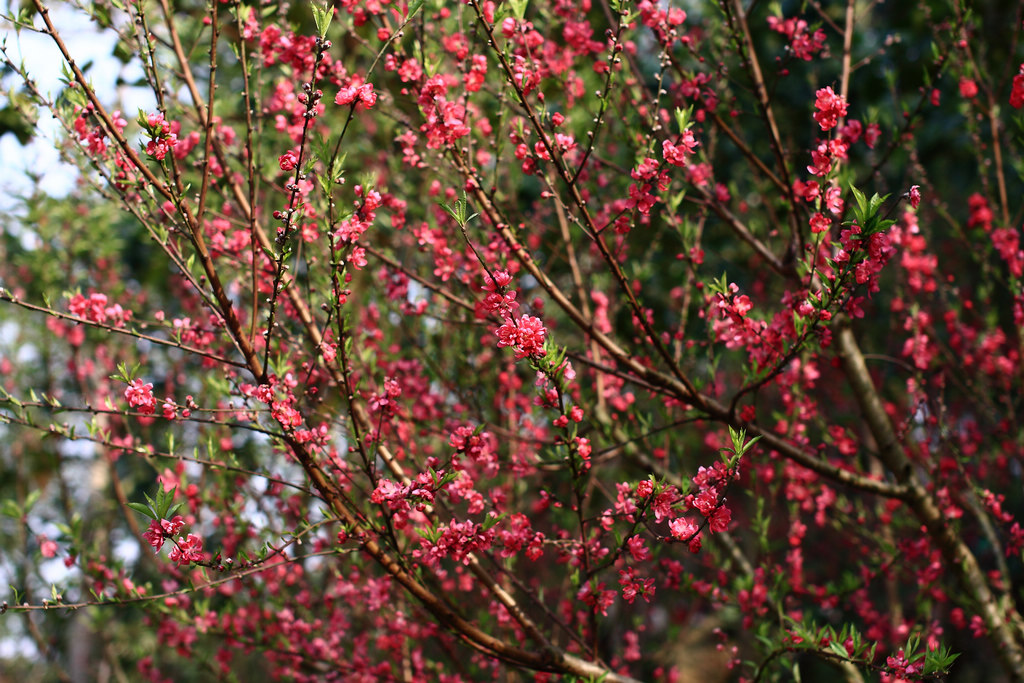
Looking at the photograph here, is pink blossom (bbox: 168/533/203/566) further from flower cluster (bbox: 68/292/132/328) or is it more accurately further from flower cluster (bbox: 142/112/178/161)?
flower cluster (bbox: 142/112/178/161)

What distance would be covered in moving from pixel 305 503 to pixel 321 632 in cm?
93

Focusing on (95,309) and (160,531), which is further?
(95,309)

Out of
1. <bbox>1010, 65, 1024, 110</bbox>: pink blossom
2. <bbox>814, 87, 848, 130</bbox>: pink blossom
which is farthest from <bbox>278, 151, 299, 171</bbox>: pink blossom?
<bbox>1010, 65, 1024, 110</bbox>: pink blossom

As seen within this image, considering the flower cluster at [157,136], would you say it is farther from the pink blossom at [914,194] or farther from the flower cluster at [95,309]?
the pink blossom at [914,194]

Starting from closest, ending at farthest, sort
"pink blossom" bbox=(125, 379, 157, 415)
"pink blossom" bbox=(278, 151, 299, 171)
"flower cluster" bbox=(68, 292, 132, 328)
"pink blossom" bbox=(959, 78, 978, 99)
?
"pink blossom" bbox=(278, 151, 299, 171) → "pink blossom" bbox=(125, 379, 157, 415) → "flower cluster" bbox=(68, 292, 132, 328) → "pink blossom" bbox=(959, 78, 978, 99)

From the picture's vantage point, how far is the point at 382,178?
5.61 meters

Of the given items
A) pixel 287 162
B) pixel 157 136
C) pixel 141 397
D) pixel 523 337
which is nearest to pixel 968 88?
pixel 523 337

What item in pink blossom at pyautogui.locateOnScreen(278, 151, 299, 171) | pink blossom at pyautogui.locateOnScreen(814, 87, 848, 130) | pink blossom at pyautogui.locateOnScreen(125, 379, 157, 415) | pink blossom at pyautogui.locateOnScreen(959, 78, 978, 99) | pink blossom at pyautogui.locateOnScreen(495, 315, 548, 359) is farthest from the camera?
pink blossom at pyautogui.locateOnScreen(959, 78, 978, 99)

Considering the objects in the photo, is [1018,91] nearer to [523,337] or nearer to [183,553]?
[523,337]

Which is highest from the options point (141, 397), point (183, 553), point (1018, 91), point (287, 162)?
point (1018, 91)

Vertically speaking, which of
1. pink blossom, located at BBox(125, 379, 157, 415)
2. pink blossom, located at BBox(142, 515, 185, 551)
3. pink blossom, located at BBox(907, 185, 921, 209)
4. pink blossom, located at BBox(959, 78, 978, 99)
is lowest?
pink blossom, located at BBox(142, 515, 185, 551)

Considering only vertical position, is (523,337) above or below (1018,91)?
below

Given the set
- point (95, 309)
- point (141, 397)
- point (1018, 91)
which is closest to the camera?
point (141, 397)

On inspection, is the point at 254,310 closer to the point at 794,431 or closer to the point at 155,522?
the point at 155,522
